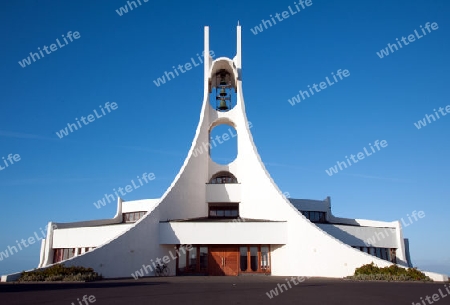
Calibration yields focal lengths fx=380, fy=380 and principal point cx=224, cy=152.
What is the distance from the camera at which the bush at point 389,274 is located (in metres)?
14.6

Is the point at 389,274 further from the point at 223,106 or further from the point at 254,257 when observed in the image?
the point at 223,106

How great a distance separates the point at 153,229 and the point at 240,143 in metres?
7.93

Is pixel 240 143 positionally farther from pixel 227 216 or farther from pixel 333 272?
pixel 333 272

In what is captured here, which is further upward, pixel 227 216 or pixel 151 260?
pixel 227 216

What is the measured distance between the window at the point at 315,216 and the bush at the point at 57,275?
1566 cm

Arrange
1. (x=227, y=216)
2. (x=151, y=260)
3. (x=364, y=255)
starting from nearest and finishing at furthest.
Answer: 1. (x=364, y=255)
2. (x=151, y=260)
3. (x=227, y=216)

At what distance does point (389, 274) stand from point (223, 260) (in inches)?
311

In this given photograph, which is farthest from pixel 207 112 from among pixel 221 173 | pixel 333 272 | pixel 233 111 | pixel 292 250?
pixel 333 272

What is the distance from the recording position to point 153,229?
18609 millimetres

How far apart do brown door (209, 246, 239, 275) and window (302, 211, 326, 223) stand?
844cm

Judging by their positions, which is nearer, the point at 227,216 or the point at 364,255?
the point at 364,255

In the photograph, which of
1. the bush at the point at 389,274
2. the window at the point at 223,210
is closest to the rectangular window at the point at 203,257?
the window at the point at 223,210

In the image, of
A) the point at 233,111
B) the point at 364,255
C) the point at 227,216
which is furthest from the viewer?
the point at 233,111

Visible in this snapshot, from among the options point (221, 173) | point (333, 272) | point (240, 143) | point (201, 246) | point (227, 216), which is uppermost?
point (240, 143)
